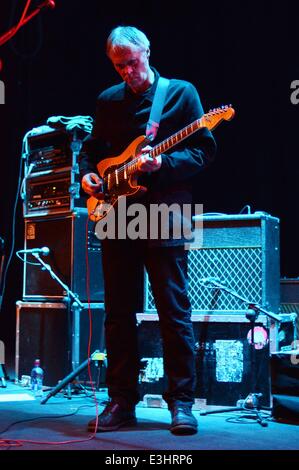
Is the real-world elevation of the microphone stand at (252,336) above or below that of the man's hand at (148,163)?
below

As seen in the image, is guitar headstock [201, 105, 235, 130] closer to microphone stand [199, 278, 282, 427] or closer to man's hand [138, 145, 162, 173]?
man's hand [138, 145, 162, 173]

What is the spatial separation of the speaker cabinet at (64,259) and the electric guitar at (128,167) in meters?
1.34

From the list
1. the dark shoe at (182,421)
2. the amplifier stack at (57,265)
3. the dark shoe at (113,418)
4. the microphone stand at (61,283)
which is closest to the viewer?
the dark shoe at (182,421)

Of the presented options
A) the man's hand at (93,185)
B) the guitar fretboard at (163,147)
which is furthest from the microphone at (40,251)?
the guitar fretboard at (163,147)

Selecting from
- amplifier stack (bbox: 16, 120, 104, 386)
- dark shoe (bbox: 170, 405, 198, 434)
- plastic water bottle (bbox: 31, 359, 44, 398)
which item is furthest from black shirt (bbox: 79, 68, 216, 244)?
plastic water bottle (bbox: 31, 359, 44, 398)

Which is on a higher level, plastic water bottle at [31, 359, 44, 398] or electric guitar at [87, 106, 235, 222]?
electric guitar at [87, 106, 235, 222]

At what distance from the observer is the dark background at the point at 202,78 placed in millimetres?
5070

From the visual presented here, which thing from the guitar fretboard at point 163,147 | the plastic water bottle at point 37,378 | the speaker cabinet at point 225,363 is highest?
the guitar fretboard at point 163,147

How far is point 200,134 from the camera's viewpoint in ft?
10.3

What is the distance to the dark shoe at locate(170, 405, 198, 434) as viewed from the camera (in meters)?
2.94

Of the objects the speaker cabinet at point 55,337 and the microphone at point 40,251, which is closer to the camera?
the speaker cabinet at point 55,337

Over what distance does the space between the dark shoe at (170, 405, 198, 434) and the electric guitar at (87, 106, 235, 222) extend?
1.04 m

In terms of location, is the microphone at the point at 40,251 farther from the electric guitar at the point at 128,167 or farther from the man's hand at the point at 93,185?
the man's hand at the point at 93,185

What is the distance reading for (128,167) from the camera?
3.14 m
